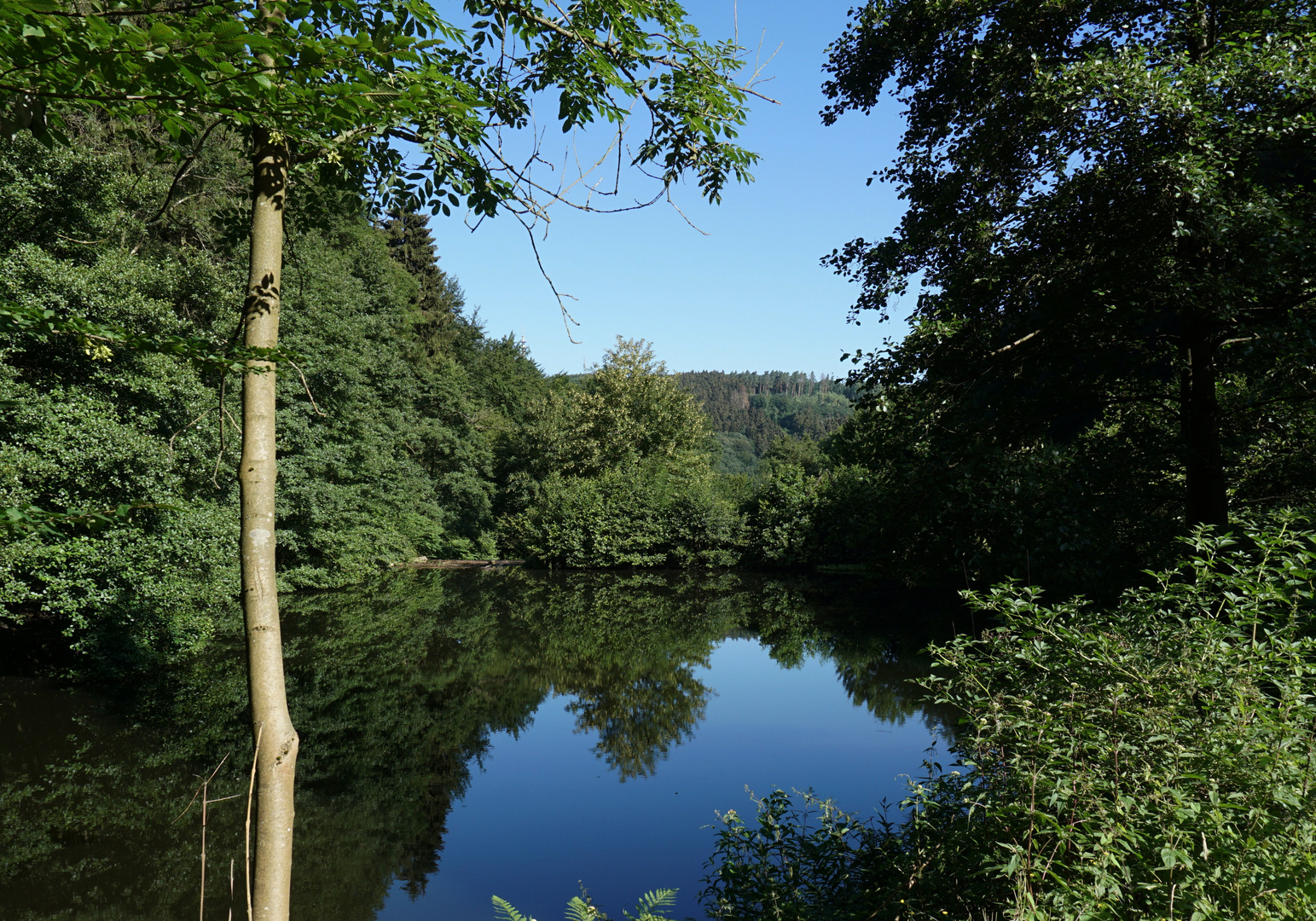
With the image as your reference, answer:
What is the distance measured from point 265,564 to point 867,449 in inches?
273

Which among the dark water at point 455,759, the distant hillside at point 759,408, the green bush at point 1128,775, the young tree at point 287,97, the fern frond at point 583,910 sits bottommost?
the dark water at point 455,759

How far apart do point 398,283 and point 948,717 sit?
2803cm

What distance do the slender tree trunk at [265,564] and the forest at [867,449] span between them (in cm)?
2

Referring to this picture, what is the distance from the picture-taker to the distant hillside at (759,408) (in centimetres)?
9712

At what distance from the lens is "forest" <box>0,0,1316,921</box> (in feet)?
8.49

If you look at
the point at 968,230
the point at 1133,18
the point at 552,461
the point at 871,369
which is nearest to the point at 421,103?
the point at 871,369

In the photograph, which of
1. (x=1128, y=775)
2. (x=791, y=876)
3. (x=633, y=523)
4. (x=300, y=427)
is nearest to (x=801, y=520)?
(x=633, y=523)

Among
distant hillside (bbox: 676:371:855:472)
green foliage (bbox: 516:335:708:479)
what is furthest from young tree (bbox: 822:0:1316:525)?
distant hillside (bbox: 676:371:855:472)

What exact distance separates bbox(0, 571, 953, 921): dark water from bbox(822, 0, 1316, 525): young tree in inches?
165

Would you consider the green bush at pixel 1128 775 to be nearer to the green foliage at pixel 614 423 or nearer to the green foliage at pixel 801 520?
the green foliage at pixel 801 520

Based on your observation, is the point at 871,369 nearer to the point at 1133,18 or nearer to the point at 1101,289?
the point at 1101,289

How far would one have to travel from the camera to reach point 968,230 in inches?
309

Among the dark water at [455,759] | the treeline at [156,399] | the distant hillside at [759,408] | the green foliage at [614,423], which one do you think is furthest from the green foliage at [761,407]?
the dark water at [455,759]

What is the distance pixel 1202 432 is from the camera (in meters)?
6.73
